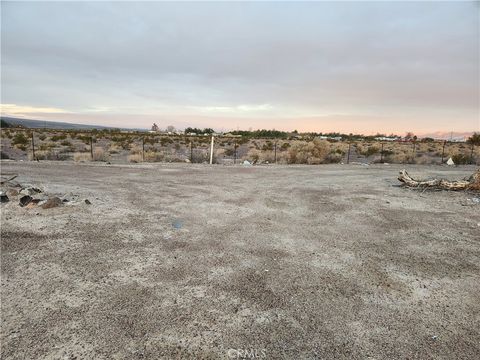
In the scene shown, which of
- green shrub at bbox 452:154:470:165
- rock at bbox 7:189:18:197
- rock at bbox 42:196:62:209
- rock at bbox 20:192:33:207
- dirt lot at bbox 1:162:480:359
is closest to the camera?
dirt lot at bbox 1:162:480:359

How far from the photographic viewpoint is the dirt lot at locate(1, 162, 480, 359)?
12.3 feet

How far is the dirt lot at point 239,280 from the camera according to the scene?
3.76m

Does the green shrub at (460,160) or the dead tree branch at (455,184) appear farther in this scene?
the green shrub at (460,160)

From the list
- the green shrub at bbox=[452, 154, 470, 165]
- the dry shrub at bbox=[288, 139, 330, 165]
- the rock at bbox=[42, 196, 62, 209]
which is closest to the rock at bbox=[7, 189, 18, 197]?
the rock at bbox=[42, 196, 62, 209]

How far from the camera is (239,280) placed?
17.0 ft

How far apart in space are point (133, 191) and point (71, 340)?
784 centimetres

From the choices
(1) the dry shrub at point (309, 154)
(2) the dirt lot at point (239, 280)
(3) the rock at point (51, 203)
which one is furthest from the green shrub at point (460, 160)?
(3) the rock at point (51, 203)

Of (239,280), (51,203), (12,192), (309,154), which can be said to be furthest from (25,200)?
(309,154)

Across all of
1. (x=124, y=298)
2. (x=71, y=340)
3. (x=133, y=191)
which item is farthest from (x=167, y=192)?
(x=71, y=340)

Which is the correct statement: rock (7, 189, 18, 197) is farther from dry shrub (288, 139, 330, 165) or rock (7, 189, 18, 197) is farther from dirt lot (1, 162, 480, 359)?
dry shrub (288, 139, 330, 165)

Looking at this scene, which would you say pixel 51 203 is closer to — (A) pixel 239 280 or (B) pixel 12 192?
(B) pixel 12 192

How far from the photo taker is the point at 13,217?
7816 millimetres

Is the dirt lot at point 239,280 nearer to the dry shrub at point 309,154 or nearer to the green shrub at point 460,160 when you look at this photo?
the dry shrub at point 309,154

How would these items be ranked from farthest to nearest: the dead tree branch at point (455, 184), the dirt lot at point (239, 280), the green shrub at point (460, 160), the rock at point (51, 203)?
the green shrub at point (460, 160) → the dead tree branch at point (455, 184) → the rock at point (51, 203) → the dirt lot at point (239, 280)
